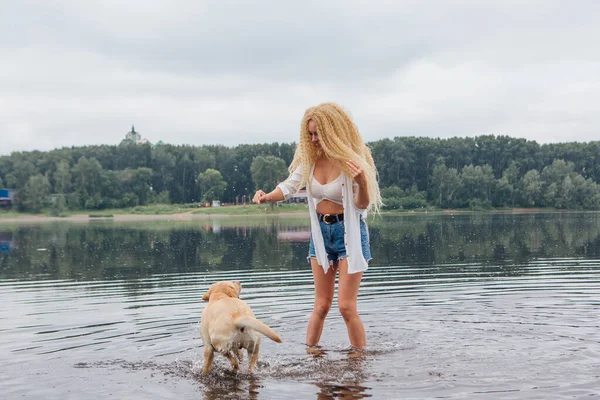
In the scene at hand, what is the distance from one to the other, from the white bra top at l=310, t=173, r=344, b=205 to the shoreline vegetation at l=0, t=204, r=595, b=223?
86.8 m

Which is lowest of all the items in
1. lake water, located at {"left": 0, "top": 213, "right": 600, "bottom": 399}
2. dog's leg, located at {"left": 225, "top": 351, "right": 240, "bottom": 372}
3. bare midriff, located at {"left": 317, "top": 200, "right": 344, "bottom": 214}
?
lake water, located at {"left": 0, "top": 213, "right": 600, "bottom": 399}

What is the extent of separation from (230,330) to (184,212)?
105 m

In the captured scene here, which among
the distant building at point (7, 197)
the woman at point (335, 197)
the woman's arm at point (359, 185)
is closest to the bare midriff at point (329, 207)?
the woman at point (335, 197)

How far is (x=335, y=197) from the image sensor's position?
24.0ft

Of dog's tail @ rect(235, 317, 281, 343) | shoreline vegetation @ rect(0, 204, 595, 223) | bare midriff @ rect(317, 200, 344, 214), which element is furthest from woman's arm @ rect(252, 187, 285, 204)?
shoreline vegetation @ rect(0, 204, 595, 223)

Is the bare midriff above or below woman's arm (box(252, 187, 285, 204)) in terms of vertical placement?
below

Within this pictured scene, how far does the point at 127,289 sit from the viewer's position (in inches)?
591

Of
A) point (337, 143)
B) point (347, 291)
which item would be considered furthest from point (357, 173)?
point (347, 291)

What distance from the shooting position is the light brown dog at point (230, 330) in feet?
21.2

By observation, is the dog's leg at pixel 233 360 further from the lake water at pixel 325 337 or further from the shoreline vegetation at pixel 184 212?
the shoreline vegetation at pixel 184 212

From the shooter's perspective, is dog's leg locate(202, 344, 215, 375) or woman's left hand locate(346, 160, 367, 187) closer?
woman's left hand locate(346, 160, 367, 187)

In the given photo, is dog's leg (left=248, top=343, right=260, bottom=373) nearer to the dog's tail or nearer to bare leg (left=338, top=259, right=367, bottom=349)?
the dog's tail

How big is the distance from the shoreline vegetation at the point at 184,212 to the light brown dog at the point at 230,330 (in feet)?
287

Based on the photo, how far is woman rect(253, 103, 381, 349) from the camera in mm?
7117
